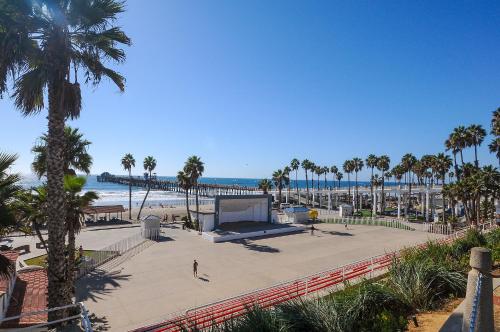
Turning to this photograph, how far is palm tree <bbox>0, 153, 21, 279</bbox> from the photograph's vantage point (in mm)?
7824

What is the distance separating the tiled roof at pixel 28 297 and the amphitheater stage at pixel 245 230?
16.8 meters

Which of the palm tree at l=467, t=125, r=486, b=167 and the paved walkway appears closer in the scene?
the paved walkway

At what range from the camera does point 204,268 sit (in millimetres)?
24078

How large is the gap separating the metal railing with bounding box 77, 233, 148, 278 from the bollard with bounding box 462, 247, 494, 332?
23.2 metres

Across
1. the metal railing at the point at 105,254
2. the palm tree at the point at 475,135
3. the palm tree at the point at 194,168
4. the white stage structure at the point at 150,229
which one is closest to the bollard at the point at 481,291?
the metal railing at the point at 105,254

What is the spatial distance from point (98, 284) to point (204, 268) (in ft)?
23.4

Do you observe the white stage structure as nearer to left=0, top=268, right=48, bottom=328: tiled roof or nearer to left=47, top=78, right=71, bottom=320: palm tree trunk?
left=0, top=268, right=48, bottom=328: tiled roof

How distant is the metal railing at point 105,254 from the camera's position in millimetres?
23109

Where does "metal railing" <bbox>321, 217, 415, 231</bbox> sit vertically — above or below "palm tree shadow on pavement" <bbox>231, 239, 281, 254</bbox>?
above

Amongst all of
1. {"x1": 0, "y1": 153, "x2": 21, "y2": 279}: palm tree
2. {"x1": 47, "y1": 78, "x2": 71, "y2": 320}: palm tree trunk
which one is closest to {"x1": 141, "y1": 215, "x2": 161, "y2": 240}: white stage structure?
{"x1": 47, "y1": 78, "x2": 71, "y2": 320}: palm tree trunk

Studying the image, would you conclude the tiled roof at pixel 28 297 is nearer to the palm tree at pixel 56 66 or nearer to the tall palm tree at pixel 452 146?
the palm tree at pixel 56 66

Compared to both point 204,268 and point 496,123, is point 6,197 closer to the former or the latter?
point 204,268

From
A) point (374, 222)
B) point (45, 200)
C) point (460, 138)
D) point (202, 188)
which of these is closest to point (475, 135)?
point (460, 138)

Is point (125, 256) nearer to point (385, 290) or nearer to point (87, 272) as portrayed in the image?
point (87, 272)
